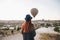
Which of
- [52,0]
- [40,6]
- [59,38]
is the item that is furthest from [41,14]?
[59,38]

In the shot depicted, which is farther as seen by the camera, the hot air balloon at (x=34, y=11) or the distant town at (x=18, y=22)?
the distant town at (x=18, y=22)

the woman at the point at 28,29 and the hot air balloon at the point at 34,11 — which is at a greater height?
the hot air balloon at the point at 34,11

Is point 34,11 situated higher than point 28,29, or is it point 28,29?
point 34,11

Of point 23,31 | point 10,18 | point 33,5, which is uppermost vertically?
point 33,5

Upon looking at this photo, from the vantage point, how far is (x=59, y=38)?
241cm

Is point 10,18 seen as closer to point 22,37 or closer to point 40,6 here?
point 22,37

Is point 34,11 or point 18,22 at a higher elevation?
point 34,11

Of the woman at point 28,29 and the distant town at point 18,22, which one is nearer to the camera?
the woman at point 28,29

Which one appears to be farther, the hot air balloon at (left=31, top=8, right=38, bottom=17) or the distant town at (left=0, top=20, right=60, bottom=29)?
the distant town at (left=0, top=20, right=60, bottom=29)

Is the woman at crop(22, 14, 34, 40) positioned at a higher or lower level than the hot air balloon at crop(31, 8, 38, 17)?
lower

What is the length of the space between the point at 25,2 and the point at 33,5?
0.13 meters

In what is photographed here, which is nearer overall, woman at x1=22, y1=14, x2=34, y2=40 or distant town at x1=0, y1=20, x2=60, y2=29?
woman at x1=22, y1=14, x2=34, y2=40

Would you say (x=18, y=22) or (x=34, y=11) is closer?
(x=34, y=11)

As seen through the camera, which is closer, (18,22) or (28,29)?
(28,29)
